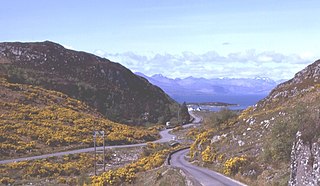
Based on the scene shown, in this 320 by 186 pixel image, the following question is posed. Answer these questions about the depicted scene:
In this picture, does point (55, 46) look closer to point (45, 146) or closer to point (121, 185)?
point (45, 146)

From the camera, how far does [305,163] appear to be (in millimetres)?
15328

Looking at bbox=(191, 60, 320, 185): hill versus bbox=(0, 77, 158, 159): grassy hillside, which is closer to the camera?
bbox=(191, 60, 320, 185): hill

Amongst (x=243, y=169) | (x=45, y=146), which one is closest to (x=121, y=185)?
(x=243, y=169)

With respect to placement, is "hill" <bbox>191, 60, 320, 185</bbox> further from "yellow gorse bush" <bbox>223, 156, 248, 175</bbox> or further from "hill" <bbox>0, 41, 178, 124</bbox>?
"hill" <bbox>0, 41, 178, 124</bbox>

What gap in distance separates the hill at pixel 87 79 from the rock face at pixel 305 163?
328 feet

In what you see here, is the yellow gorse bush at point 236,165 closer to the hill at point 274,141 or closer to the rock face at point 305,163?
the hill at point 274,141

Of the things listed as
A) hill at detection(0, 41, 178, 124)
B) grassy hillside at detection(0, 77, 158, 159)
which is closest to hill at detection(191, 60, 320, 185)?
grassy hillside at detection(0, 77, 158, 159)

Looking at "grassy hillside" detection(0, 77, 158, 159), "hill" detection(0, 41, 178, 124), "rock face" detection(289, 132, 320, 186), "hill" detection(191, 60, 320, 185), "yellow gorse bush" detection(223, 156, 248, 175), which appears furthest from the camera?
"hill" detection(0, 41, 178, 124)

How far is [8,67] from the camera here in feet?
386

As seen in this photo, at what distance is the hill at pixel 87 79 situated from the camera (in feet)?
386

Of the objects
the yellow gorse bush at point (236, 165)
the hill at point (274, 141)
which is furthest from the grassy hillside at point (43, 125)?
the yellow gorse bush at point (236, 165)

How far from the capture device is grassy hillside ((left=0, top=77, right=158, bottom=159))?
64500 mm

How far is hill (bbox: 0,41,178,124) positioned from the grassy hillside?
11057 mm

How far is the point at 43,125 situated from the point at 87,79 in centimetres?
5497
